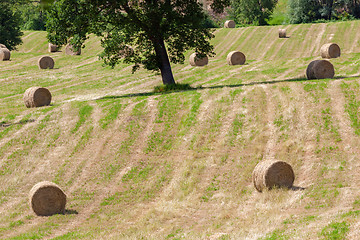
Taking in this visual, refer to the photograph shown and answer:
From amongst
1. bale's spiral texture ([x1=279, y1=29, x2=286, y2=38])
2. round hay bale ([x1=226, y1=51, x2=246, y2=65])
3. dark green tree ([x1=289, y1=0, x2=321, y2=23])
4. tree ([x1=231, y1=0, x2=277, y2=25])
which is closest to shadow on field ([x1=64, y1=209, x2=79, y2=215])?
round hay bale ([x1=226, y1=51, x2=246, y2=65])

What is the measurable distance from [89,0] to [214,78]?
13.6 meters

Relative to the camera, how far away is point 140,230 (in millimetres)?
18719

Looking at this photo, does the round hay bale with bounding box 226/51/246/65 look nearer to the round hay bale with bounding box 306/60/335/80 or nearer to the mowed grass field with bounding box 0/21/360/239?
the mowed grass field with bounding box 0/21/360/239

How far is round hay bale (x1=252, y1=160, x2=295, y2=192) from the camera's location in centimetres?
2175

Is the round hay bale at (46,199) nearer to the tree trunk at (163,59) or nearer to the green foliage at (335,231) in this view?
the green foliage at (335,231)

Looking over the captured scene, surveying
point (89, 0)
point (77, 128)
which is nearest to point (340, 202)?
point (77, 128)

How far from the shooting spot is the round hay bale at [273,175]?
856 inches

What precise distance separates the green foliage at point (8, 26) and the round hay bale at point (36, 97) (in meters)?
36.5

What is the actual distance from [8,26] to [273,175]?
56762 mm

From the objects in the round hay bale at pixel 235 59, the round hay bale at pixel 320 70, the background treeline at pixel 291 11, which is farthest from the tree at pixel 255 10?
the round hay bale at pixel 320 70

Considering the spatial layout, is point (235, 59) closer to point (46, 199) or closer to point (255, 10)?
point (46, 199)

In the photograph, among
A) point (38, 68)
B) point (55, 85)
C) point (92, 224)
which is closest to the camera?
point (92, 224)

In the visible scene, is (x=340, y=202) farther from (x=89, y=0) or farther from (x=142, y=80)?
(x=142, y=80)

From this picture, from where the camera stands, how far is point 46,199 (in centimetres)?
2148
